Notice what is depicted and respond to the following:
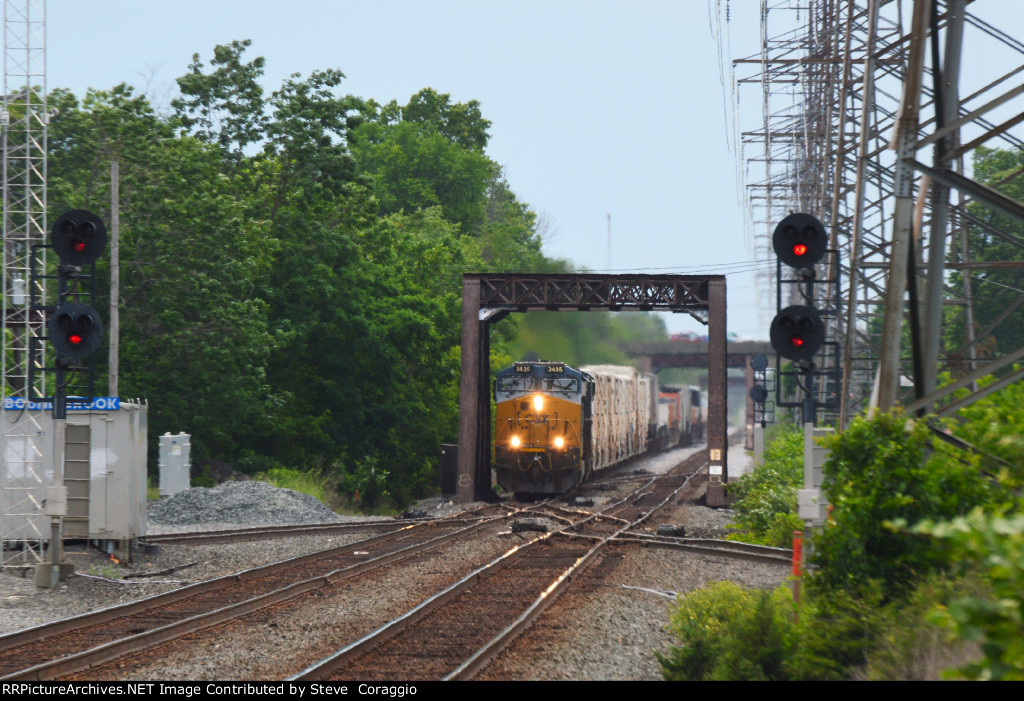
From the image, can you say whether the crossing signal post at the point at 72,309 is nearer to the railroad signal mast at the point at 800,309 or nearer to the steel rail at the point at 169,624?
the steel rail at the point at 169,624

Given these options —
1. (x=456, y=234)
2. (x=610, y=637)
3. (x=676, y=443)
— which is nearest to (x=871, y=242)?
(x=610, y=637)

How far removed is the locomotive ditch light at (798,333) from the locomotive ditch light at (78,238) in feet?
34.9

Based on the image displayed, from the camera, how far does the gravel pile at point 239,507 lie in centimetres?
2661

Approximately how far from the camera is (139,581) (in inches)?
661

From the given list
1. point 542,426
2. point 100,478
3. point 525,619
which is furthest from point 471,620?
point 542,426

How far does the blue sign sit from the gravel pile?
7.80 meters

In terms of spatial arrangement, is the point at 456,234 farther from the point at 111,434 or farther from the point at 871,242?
the point at 111,434

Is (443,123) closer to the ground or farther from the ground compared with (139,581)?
farther from the ground

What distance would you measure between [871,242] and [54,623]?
2108 cm

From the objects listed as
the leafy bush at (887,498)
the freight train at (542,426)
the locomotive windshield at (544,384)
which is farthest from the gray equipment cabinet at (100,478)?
the locomotive windshield at (544,384)

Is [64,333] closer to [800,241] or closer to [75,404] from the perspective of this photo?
[75,404]

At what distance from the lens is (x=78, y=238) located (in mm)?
16328

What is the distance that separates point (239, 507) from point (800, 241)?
65.5 ft

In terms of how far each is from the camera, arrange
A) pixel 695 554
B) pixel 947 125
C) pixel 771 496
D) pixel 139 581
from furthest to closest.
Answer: pixel 771 496 → pixel 695 554 → pixel 139 581 → pixel 947 125
